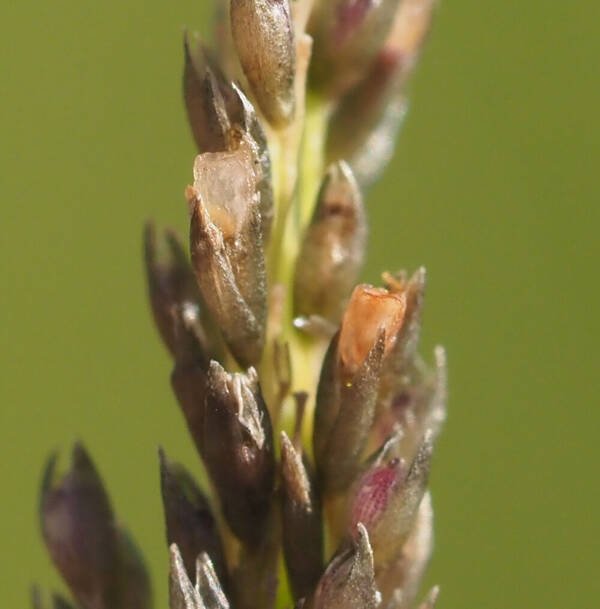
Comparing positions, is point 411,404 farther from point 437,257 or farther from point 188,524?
point 437,257

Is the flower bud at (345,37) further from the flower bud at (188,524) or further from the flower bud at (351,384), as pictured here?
the flower bud at (188,524)

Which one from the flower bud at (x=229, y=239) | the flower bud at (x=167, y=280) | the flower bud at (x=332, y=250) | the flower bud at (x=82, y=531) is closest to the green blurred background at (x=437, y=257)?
the flower bud at (x=82, y=531)

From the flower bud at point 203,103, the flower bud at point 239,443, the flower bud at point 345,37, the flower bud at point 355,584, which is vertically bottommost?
the flower bud at point 355,584

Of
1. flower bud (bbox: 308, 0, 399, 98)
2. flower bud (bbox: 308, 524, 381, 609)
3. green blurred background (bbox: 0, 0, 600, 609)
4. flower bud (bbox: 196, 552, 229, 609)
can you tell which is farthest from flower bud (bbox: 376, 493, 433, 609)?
green blurred background (bbox: 0, 0, 600, 609)

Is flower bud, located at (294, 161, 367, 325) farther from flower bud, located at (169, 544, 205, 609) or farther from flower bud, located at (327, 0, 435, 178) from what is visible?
flower bud, located at (169, 544, 205, 609)

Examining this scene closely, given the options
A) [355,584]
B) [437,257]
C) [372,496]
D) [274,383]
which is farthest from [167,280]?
[437,257]

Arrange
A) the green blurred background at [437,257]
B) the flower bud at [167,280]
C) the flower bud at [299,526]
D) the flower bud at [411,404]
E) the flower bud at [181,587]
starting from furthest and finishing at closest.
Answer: the green blurred background at [437,257]
the flower bud at [167,280]
the flower bud at [411,404]
the flower bud at [299,526]
the flower bud at [181,587]
